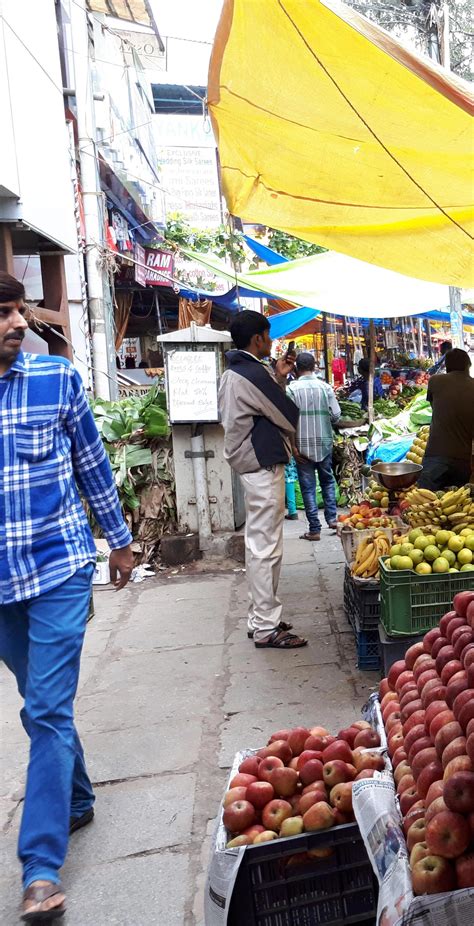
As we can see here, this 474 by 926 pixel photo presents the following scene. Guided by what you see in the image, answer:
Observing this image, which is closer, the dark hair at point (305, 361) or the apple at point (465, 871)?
the apple at point (465, 871)

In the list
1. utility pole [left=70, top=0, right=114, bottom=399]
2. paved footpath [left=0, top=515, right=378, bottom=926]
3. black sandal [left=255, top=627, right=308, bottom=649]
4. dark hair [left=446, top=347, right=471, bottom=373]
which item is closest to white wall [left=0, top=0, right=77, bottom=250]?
utility pole [left=70, top=0, right=114, bottom=399]

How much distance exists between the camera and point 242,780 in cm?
234

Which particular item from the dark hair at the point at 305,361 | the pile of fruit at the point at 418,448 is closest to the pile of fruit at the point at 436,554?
the pile of fruit at the point at 418,448

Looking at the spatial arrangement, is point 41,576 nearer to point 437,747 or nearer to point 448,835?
point 437,747

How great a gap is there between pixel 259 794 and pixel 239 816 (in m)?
0.10

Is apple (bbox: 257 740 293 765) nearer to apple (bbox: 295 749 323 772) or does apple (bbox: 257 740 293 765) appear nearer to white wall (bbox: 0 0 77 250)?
apple (bbox: 295 749 323 772)

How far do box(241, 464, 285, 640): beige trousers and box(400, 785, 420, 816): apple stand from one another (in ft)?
9.84

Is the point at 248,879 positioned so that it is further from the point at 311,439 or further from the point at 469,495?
the point at 311,439

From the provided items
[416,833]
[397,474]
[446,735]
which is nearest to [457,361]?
[397,474]

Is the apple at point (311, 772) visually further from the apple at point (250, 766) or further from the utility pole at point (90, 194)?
the utility pole at point (90, 194)

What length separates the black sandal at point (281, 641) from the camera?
16.4ft

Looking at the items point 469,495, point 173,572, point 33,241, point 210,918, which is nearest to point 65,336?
point 33,241

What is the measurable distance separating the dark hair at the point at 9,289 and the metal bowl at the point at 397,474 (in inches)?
145

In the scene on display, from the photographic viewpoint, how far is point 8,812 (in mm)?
3271
